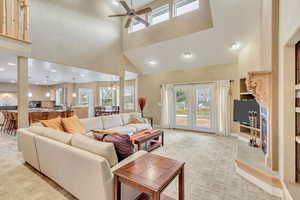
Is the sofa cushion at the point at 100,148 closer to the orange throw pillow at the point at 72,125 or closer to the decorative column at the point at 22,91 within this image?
the orange throw pillow at the point at 72,125

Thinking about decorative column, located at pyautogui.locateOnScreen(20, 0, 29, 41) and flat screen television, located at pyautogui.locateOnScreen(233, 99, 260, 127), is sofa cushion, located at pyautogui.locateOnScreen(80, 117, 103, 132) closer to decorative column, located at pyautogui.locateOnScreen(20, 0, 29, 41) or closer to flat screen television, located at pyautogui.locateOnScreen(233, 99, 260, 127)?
decorative column, located at pyautogui.locateOnScreen(20, 0, 29, 41)

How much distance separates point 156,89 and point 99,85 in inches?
187

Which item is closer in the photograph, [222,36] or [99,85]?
[222,36]

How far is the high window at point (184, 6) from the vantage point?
4.23 meters

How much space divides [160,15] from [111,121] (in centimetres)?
421

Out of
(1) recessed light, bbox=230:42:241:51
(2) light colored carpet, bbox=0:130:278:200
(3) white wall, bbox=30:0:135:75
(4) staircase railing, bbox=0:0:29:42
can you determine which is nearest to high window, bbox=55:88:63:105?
(3) white wall, bbox=30:0:135:75

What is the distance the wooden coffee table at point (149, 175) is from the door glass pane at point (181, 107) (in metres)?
4.48

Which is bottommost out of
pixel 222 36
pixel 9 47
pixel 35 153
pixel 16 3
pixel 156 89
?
pixel 35 153

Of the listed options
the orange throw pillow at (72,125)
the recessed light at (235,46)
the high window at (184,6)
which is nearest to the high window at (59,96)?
the orange throw pillow at (72,125)

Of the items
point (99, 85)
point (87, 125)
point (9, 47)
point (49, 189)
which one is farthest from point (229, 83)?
point (99, 85)

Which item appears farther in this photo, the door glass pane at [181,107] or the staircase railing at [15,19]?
the door glass pane at [181,107]

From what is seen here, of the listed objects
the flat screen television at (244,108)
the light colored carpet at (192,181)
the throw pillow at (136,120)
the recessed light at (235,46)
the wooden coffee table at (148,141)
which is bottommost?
the light colored carpet at (192,181)

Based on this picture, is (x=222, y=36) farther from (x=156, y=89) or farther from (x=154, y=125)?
(x=154, y=125)

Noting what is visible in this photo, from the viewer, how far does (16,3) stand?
330 centimetres
